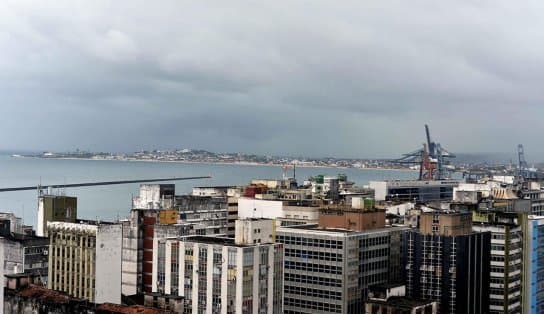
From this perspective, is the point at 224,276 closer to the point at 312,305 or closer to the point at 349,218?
the point at 312,305

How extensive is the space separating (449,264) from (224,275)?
64.1ft

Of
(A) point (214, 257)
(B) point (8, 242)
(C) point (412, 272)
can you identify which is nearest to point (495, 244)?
(C) point (412, 272)

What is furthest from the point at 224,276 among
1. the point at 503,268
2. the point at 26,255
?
the point at 503,268

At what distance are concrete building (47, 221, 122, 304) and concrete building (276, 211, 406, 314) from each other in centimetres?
1288

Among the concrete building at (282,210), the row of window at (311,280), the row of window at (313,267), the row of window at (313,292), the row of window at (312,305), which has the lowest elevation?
the row of window at (312,305)

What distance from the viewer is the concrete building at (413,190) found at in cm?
13912

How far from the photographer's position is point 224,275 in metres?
48.8

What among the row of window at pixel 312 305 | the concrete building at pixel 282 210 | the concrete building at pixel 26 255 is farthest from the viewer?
the concrete building at pixel 282 210

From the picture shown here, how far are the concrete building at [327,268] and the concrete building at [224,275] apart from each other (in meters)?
10.5

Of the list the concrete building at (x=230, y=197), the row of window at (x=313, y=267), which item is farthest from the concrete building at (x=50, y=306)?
the concrete building at (x=230, y=197)

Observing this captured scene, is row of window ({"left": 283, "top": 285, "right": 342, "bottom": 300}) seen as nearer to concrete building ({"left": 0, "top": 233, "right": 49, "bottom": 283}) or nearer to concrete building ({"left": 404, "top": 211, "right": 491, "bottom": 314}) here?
concrete building ({"left": 404, "top": 211, "right": 491, "bottom": 314})

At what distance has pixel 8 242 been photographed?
64.6 m

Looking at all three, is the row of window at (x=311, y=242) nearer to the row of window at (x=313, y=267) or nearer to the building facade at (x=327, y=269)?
the building facade at (x=327, y=269)

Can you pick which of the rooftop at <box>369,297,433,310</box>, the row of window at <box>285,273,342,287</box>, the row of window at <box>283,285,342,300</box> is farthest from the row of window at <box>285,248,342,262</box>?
the rooftop at <box>369,297,433,310</box>
